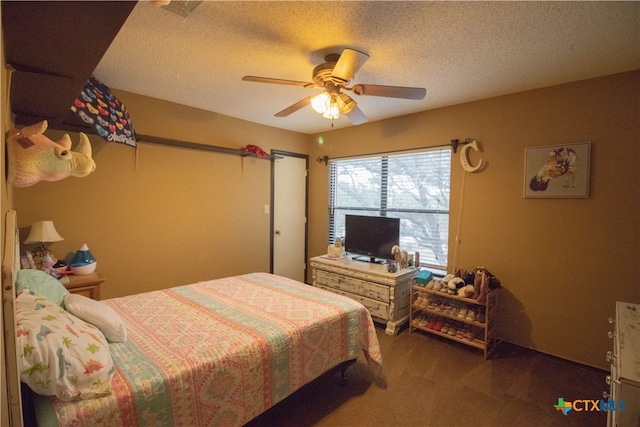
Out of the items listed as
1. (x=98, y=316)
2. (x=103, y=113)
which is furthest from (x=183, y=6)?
(x=98, y=316)

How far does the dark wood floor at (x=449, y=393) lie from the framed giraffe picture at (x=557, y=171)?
1447 mm

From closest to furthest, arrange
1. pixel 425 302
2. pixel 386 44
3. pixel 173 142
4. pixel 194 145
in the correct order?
pixel 386 44 < pixel 425 302 < pixel 173 142 < pixel 194 145

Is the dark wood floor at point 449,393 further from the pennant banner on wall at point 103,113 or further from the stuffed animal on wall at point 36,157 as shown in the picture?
the pennant banner on wall at point 103,113

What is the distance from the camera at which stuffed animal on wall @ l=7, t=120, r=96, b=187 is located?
4.48 ft

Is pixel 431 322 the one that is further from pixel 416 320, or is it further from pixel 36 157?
pixel 36 157

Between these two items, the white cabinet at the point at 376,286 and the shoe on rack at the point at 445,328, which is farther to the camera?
the white cabinet at the point at 376,286

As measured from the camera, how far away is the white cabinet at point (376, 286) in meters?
3.07

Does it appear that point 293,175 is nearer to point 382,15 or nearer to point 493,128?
point 493,128

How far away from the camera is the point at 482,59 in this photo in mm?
2104

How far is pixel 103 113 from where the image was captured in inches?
87.0

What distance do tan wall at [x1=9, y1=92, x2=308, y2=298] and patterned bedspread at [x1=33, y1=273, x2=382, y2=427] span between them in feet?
2.91

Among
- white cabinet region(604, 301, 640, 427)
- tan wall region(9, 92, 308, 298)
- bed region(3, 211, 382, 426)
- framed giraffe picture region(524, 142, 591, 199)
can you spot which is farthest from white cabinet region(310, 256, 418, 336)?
white cabinet region(604, 301, 640, 427)

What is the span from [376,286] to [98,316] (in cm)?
239

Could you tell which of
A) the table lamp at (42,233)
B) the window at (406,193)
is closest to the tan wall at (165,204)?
the table lamp at (42,233)
